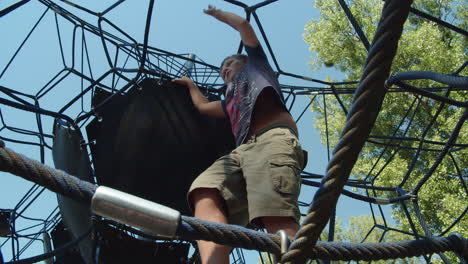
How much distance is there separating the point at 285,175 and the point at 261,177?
95 mm

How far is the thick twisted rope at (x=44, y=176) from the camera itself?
2.51 feet

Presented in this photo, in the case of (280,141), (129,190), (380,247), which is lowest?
(380,247)

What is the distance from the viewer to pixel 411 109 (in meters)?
6.60

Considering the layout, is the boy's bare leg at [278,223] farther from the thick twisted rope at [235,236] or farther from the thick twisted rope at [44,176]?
the thick twisted rope at [44,176]

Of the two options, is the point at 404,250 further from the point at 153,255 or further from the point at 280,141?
the point at 153,255

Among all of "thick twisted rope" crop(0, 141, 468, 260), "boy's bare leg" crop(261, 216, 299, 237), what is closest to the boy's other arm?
"boy's bare leg" crop(261, 216, 299, 237)

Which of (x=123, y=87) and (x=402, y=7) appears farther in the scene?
(x=123, y=87)

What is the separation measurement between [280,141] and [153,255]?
190 cm

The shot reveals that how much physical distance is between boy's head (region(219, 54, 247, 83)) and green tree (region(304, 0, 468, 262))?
4135mm

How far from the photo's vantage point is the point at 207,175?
177cm

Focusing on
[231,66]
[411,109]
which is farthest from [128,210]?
[411,109]

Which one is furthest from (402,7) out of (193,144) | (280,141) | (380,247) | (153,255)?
(153,255)

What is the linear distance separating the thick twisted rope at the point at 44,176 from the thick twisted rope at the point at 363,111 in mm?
432

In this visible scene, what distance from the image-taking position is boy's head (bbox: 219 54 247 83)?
2.43 metres
